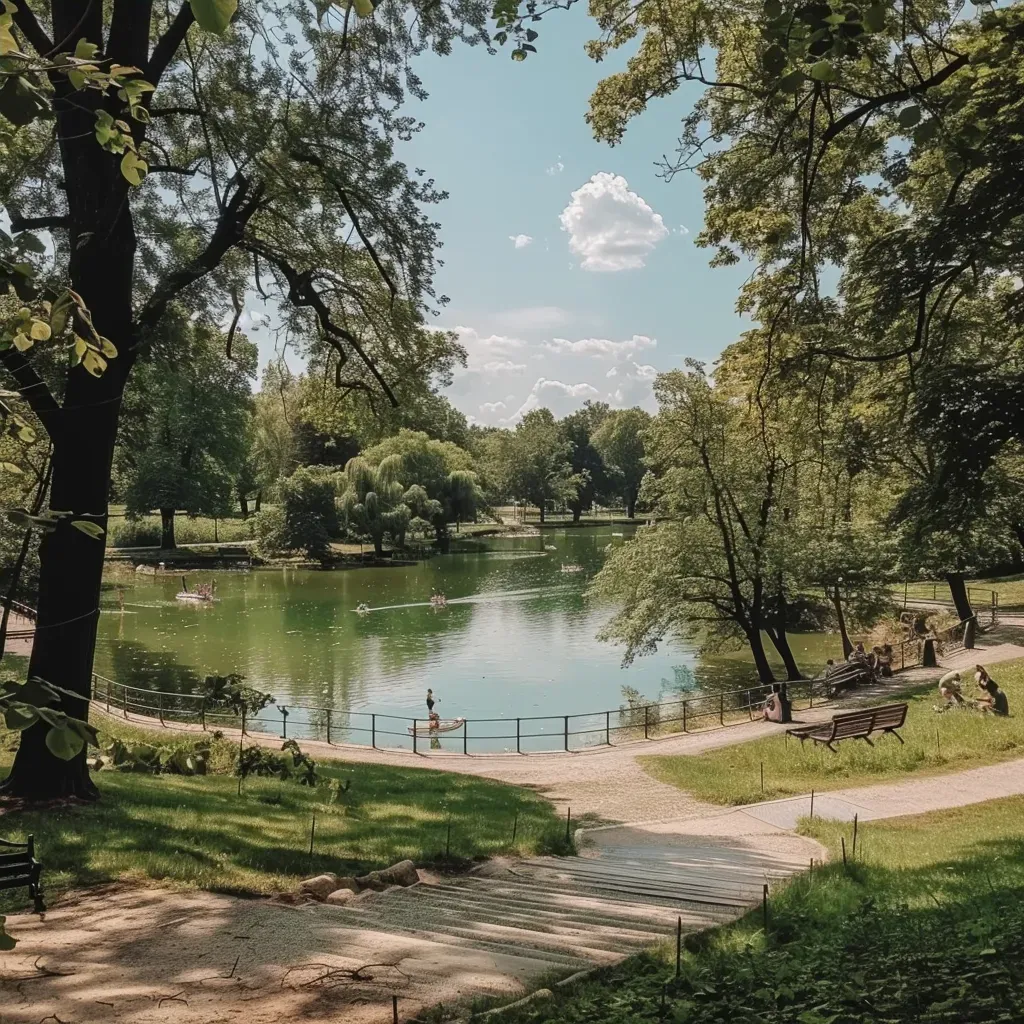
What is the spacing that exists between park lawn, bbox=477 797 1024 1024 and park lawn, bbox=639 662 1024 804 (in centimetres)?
600

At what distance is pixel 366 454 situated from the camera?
2514 inches

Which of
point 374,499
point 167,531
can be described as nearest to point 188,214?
point 374,499

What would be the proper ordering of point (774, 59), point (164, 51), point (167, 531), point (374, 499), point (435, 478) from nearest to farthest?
1. point (774, 59)
2. point (164, 51)
3. point (374, 499)
4. point (167, 531)
5. point (435, 478)

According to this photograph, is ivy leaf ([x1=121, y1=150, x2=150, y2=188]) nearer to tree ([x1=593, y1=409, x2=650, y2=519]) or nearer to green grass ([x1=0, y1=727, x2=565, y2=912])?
green grass ([x1=0, y1=727, x2=565, y2=912])

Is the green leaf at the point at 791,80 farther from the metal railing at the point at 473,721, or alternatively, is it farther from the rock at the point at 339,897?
the metal railing at the point at 473,721

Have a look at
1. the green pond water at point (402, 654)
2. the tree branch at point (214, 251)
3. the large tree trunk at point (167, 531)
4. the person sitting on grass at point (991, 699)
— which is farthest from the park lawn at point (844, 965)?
the large tree trunk at point (167, 531)

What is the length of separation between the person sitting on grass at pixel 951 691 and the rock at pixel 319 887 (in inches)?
515

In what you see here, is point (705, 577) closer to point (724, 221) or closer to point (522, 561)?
point (724, 221)

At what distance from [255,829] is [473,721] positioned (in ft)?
35.7

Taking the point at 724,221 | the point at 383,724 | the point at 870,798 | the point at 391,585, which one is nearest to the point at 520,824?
the point at 870,798

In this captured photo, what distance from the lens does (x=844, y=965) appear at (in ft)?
13.2

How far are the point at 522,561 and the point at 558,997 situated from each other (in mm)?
61858

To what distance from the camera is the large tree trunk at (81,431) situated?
29.9 feet

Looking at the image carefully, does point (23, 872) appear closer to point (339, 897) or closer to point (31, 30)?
point (339, 897)
